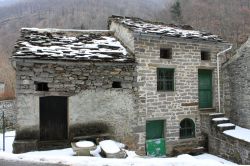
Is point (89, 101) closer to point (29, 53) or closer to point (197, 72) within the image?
point (29, 53)

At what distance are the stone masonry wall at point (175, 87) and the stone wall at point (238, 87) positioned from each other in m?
0.78

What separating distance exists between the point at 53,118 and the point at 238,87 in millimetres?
8201

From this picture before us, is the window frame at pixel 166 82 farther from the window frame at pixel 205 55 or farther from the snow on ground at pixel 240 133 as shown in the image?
the snow on ground at pixel 240 133

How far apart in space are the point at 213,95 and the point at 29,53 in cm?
829

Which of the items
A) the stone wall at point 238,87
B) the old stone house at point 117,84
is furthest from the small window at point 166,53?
the stone wall at point 238,87

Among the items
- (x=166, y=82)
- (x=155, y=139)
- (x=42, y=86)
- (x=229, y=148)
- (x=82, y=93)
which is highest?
(x=166, y=82)

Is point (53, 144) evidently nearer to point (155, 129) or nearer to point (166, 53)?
point (155, 129)

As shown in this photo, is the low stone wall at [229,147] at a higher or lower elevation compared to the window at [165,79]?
lower

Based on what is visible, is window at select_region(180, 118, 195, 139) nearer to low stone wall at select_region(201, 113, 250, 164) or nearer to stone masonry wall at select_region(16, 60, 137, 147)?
low stone wall at select_region(201, 113, 250, 164)

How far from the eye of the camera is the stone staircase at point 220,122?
11.6 metres

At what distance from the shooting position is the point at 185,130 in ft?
40.5

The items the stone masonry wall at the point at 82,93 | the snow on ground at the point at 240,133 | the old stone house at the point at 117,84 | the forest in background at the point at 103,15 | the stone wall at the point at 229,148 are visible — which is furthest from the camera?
the forest in background at the point at 103,15

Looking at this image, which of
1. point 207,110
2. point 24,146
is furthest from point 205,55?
point 24,146

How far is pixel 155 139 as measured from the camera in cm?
1159
